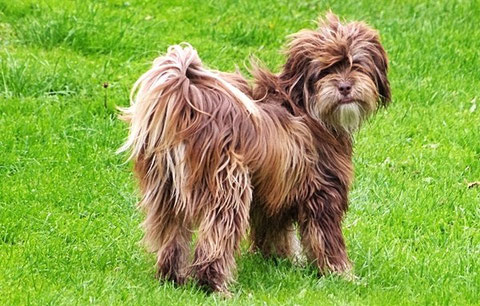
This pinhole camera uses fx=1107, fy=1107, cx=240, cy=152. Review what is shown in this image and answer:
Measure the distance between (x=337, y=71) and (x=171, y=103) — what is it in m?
1.12

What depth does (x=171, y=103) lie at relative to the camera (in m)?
6.14

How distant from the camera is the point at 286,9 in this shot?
13.0 meters

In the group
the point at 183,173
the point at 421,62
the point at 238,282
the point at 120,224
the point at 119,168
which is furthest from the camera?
the point at 421,62

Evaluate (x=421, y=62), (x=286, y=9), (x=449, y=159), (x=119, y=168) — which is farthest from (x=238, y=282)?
(x=286, y=9)

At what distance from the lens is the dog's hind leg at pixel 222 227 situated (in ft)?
20.6

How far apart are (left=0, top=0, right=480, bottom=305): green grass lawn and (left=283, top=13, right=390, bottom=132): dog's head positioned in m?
1.04

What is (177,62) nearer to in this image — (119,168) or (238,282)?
(238,282)

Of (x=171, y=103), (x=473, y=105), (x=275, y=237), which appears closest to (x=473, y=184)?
(x=473, y=105)

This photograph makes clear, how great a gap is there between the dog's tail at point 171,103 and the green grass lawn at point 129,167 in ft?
3.01

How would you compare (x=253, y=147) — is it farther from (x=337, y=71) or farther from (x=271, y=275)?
(x=271, y=275)

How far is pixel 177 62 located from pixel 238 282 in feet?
4.73

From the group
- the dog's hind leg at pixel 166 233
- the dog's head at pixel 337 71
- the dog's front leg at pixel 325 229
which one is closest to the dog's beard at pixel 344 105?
the dog's head at pixel 337 71

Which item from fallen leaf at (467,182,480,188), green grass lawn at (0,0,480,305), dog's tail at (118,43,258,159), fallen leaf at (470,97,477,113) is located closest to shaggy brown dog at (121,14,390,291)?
dog's tail at (118,43,258,159)

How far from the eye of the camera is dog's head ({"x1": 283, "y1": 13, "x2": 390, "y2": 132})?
664 centimetres
